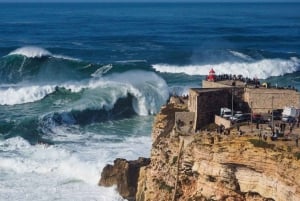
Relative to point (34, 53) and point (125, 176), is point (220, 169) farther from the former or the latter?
point (34, 53)

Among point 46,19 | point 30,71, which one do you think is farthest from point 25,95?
point 46,19

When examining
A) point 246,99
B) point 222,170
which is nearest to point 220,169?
point 222,170

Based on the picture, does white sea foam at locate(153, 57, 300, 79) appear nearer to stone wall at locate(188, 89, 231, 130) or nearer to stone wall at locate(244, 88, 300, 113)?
stone wall at locate(244, 88, 300, 113)

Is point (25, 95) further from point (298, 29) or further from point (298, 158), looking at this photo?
point (298, 29)

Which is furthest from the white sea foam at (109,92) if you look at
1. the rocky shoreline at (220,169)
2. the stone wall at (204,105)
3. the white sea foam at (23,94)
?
the rocky shoreline at (220,169)

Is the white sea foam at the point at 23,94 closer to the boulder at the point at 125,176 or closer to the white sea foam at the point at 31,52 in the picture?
the white sea foam at the point at 31,52

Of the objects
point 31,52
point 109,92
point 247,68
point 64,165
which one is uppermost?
point 31,52
